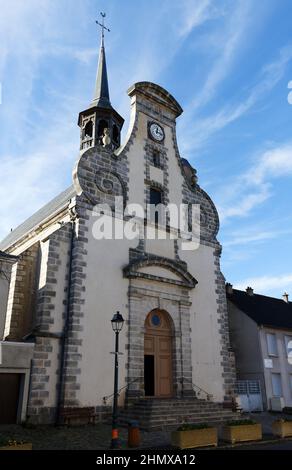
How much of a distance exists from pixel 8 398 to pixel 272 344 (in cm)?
1430

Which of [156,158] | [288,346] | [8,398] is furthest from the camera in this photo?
[288,346]

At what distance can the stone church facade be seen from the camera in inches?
505

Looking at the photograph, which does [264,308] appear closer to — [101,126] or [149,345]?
[149,345]

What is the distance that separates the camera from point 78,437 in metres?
10.3

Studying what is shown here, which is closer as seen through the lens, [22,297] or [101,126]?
[22,297]

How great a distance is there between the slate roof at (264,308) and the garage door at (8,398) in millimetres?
12977

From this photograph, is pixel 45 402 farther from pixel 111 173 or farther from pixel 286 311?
pixel 286 311

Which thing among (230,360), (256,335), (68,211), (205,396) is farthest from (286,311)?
(68,211)

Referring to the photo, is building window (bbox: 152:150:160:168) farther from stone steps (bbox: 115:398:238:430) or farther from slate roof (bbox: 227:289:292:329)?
stone steps (bbox: 115:398:238:430)

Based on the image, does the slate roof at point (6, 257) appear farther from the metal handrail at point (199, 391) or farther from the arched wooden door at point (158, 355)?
the metal handrail at point (199, 391)

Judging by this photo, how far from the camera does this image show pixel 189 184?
19.5 meters

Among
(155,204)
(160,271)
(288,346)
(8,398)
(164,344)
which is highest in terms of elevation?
(155,204)

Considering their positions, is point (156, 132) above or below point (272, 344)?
above

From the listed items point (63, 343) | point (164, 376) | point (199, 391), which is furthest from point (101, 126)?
point (199, 391)
